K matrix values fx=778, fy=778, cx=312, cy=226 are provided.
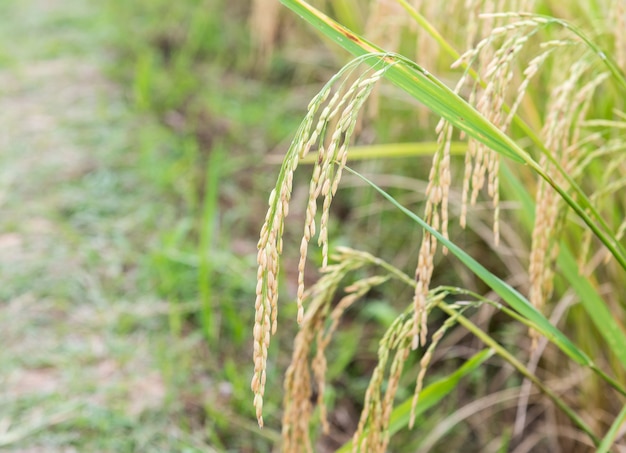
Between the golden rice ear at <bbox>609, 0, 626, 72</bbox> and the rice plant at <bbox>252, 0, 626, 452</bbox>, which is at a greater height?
the golden rice ear at <bbox>609, 0, 626, 72</bbox>

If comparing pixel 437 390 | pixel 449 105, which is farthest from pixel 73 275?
pixel 449 105

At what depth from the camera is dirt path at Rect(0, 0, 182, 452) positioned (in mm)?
1585

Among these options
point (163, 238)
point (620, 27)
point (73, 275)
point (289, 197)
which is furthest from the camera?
point (163, 238)

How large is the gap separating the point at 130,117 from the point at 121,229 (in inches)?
30.2

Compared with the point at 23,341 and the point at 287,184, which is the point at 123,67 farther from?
the point at 287,184

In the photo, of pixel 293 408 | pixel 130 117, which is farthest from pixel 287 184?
pixel 130 117

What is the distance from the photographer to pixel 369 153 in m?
1.58

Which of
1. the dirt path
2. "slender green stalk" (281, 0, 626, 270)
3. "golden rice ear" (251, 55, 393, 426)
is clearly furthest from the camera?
the dirt path

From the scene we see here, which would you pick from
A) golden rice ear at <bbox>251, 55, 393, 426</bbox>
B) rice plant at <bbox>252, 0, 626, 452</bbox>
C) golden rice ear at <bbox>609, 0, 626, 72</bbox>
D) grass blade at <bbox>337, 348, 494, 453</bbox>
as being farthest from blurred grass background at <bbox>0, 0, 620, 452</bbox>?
golden rice ear at <bbox>251, 55, 393, 426</bbox>

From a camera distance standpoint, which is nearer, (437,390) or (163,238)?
(437,390)

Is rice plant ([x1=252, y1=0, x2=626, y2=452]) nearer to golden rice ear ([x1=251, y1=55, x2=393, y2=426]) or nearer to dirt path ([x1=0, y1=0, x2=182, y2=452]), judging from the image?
golden rice ear ([x1=251, y1=55, x2=393, y2=426])

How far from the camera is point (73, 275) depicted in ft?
6.59

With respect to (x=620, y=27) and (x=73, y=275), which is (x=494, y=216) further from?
(x=73, y=275)

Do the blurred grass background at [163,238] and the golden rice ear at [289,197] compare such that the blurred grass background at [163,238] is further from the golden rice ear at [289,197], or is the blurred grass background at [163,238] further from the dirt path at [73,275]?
→ the golden rice ear at [289,197]
